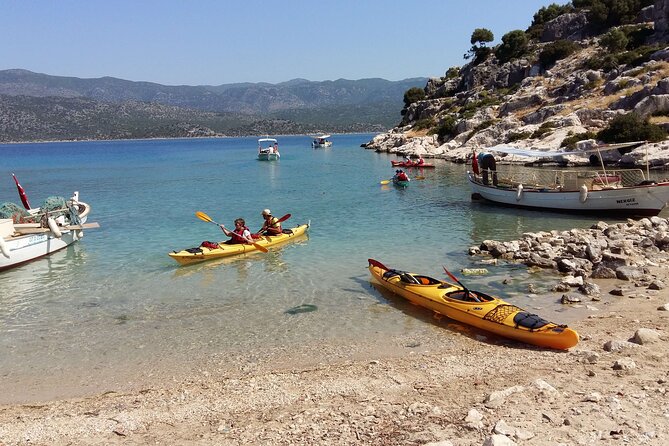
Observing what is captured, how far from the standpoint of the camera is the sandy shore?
22.8 ft

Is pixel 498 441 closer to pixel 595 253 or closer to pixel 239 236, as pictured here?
pixel 595 253

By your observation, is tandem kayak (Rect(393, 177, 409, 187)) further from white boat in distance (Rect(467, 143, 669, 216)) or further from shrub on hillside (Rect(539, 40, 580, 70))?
shrub on hillside (Rect(539, 40, 580, 70))

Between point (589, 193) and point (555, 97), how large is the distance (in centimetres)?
4538

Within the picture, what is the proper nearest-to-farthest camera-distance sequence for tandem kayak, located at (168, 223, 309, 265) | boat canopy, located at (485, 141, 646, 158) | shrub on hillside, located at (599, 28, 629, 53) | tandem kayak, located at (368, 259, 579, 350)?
1. tandem kayak, located at (368, 259, 579, 350)
2. tandem kayak, located at (168, 223, 309, 265)
3. boat canopy, located at (485, 141, 646, 158)
4. shrub on hillside, located at (599, 28, 629, 53)

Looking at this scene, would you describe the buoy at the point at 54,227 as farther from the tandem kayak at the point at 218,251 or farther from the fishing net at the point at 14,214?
the tandem kayak at the point at 218,251

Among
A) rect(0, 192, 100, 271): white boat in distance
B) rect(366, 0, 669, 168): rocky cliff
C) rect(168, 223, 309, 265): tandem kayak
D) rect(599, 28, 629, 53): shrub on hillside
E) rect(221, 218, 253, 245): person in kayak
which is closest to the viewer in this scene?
rect(168, 223, 309, 265): tandem kayak

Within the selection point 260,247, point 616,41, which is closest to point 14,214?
point 260,247

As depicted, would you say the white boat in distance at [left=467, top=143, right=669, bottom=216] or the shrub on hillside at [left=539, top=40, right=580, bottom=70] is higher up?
the shrub on hillside at [left=539, top=40, right=580, bottom=70]

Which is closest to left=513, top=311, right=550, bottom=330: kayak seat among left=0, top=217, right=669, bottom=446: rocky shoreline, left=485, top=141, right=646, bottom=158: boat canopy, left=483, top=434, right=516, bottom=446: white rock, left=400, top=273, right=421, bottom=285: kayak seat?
left=0, top=217, right=669, bottom=446: rocky shoreline

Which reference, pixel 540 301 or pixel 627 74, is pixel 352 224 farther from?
pixel 627 74

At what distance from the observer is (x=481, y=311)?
1155cm

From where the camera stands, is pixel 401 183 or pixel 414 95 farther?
pixel 414 95

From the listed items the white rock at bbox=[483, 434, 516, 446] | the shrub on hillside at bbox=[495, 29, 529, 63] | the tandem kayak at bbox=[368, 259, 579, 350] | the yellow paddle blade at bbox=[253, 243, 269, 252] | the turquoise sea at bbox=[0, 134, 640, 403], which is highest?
the shrub on hillside at bbox=[495, 29, 529, 63]

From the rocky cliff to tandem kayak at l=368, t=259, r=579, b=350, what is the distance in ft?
114
